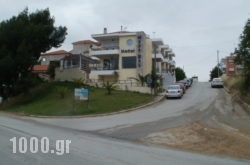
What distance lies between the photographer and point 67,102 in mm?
42719

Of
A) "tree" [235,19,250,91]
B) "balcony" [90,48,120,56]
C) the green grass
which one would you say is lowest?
the green grass

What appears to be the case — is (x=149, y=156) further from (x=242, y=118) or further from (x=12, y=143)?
(x=242, y=118)

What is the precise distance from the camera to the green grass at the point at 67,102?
122 ft

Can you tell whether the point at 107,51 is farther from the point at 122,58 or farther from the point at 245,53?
the point at 245,53

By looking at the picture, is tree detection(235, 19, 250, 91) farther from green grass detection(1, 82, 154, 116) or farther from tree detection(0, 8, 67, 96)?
tree detection(0, 8, 67, 96)

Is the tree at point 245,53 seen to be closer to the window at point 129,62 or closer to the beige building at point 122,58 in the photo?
the beige building at point 122,58

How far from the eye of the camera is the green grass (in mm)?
37041

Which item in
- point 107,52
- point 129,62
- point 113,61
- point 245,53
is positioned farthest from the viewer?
point 113,61

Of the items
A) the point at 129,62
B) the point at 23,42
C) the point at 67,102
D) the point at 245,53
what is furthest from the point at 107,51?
the point at 245,53

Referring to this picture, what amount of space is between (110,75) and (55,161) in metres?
53.8

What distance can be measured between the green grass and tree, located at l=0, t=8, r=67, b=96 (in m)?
2.81

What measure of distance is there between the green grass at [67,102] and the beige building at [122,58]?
11862 millimetres

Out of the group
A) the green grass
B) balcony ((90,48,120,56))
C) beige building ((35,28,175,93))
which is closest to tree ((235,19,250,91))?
the green grass

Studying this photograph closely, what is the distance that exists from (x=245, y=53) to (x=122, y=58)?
29.4 m
